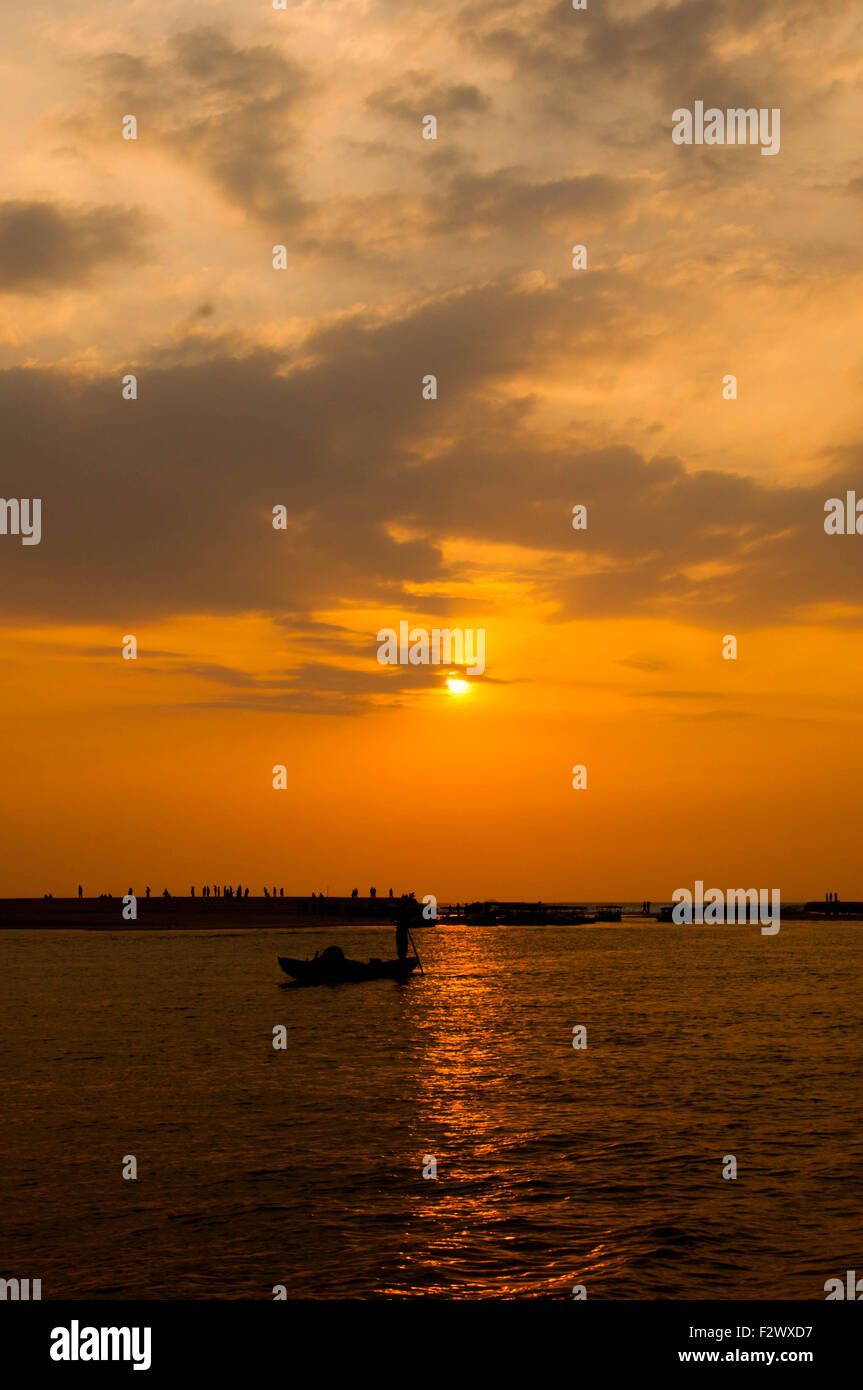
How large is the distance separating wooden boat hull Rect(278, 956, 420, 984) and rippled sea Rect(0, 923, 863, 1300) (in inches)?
255

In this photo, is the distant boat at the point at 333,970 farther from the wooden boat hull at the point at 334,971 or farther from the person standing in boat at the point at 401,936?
the person standing in boat at the point at 401,936

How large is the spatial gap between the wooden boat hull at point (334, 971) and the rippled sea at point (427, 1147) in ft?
21.2

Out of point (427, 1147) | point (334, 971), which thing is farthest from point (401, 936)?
point (427, 1147)

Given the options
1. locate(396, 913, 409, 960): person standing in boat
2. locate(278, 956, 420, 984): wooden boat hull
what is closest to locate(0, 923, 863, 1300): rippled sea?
locate(278, 956, 420, 984): wooden boat hull

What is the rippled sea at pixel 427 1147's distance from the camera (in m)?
19.5

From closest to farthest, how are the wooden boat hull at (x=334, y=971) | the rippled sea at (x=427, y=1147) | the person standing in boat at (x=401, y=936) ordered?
the rippled sea at (x=427, y=1147), the wooden boat hull at (x=334, y=971), the person standing in boat at (x=401, y=936)

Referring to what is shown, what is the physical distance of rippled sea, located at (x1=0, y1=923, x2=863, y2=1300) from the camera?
19.5m

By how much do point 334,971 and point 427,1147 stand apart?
46.1 metres

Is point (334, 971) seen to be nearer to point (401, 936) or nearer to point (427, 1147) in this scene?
point (401, 936)

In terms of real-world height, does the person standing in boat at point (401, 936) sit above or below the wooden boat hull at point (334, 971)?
above

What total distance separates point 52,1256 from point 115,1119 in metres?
12.2

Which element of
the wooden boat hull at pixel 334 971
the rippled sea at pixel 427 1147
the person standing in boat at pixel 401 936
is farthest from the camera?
the person standing in boat at pixel 401 936

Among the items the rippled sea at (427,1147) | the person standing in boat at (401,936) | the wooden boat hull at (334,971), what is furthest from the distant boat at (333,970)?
the rippled sea at (427,1147)

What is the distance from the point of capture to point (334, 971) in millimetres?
73750
